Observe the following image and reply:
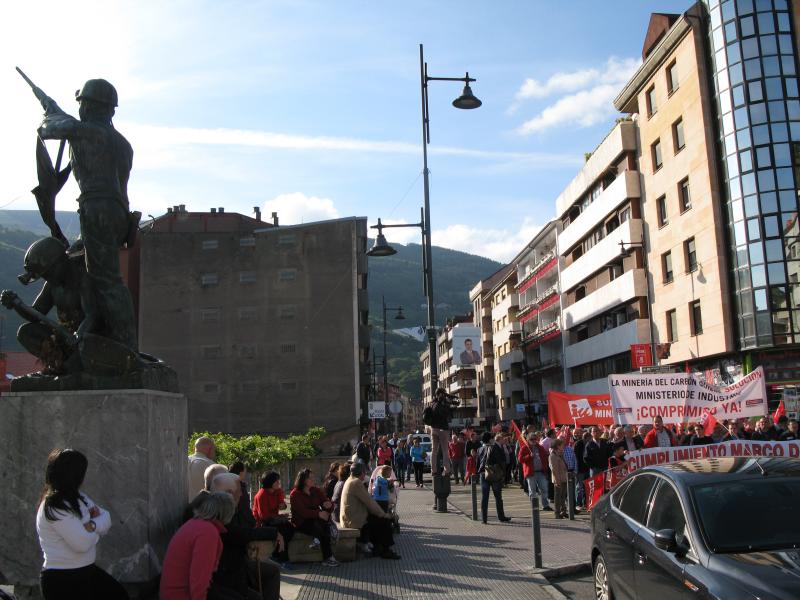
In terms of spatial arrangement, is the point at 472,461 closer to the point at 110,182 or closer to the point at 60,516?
the point at 110,182

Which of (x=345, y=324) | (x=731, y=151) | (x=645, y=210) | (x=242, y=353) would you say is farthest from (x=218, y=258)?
(x=731, y=151)

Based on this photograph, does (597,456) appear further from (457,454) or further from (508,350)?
(508,350)

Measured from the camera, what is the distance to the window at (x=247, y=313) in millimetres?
58094

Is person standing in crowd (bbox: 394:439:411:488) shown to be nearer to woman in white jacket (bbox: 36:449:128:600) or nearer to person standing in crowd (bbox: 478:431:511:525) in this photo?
person standing in crowd (bbox: 478:431:511:525)

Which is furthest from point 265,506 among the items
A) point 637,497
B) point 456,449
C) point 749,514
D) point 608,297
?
point 608,297

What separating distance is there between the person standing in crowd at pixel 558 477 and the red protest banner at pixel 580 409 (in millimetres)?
5422

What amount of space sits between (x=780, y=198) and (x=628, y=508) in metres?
29.8

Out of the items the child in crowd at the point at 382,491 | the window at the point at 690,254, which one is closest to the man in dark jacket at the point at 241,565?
the child in crowd at the point at 382,491

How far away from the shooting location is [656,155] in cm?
4119

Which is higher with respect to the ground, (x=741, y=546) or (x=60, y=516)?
(x=60, y=516)

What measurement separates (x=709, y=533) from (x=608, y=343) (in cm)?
4314

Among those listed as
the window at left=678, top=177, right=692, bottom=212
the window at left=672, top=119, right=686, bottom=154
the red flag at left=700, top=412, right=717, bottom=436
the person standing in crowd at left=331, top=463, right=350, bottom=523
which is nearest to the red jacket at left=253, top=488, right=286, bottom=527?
the person standing in crowd at left=331, top=463, right=350, bottom=523

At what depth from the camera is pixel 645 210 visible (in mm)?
42438

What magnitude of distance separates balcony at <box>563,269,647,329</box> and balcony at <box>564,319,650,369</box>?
1476 millimetres
